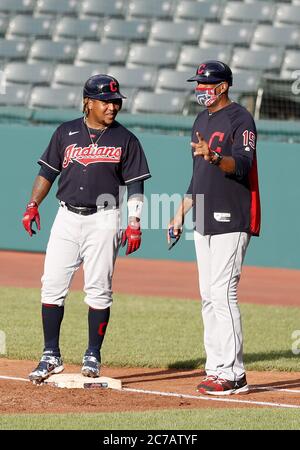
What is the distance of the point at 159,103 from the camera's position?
54.6ft

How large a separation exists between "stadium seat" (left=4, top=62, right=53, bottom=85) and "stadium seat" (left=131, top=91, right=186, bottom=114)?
2330 millimetres

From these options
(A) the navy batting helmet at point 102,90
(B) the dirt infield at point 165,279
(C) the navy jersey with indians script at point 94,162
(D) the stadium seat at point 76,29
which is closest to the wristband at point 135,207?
(C) the navy jersey with indians script at point 94,162

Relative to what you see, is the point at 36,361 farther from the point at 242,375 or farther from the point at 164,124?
the point at 164,124

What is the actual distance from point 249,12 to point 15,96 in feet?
14.4

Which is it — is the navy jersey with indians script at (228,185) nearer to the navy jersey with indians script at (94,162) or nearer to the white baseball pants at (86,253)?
the navy jersey with indians script at (94,162)

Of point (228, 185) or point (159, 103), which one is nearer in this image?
point (228, 185)

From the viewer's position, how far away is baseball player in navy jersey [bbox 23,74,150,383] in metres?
7.16

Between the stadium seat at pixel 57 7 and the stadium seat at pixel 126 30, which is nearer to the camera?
the stadium seat at pixel 126 30

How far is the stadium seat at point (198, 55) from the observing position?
17.5 metres

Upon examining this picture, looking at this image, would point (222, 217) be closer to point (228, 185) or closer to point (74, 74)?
point (228, 185)

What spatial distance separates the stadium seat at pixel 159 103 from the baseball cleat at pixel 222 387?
9571 millimetres

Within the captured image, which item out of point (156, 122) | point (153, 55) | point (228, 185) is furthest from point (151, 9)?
point (228, 185)

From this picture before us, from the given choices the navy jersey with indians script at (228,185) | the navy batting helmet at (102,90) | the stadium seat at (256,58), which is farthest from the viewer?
the stadium seat at (256,58)
